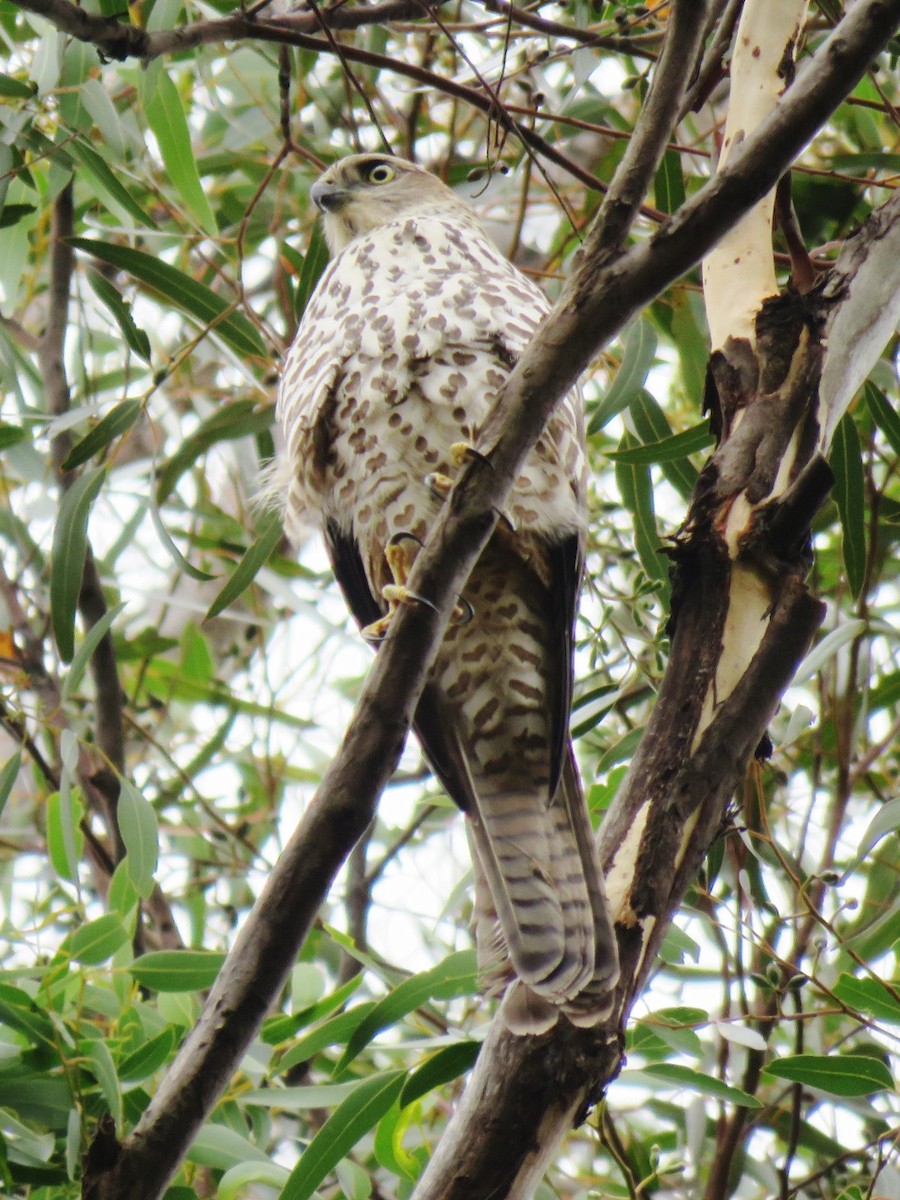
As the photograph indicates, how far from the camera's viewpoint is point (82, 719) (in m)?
3.36

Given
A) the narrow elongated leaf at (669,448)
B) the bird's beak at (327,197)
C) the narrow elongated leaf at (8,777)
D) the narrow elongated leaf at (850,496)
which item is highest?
the bird's beak at (327,197)

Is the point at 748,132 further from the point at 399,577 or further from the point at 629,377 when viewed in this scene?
the point at 399,577

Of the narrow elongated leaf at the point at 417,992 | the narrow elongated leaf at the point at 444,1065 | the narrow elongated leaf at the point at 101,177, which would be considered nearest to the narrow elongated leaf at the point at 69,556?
the narrow elongated leaf at the point at 101,177

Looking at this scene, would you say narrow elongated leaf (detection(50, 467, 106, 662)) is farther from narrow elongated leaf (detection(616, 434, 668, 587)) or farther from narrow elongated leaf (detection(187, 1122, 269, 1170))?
narrow elongated leaf (detection(616, 434, 668, 587))

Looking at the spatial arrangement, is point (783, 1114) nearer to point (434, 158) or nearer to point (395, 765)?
point (395, 765)

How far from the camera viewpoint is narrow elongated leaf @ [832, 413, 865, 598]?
7.82 feet

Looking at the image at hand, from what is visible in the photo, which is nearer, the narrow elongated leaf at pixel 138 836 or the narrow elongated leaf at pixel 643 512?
the narrow elongated leaf at pixel 138 836

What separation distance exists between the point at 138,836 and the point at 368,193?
1.68 metres

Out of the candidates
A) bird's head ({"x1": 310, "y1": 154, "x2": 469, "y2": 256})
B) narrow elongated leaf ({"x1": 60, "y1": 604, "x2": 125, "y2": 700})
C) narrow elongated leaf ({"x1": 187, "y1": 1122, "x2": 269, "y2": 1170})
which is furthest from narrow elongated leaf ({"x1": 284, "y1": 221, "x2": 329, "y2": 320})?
narrow elongated leaf ({"x1": 187, "y1": 1122, "x2": 269, "y2": 1170})

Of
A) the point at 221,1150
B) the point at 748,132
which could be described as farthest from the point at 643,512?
the point at 221,1150

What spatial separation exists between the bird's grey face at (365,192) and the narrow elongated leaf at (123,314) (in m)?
0.82

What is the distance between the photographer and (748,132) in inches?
81.7

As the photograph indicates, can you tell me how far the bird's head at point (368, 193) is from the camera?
126 inches

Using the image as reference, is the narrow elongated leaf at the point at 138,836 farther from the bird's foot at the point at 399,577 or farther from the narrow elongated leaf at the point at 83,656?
the bird's foot at the point at 399,577
